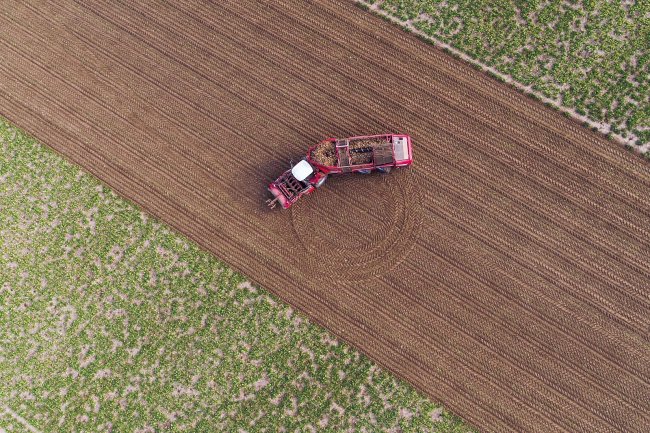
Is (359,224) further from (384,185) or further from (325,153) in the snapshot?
(325,153)

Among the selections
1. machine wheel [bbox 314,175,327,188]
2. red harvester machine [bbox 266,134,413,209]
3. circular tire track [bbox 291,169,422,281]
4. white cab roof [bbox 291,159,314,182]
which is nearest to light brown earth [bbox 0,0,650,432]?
circular tire track [bbox 291,169,422,281]

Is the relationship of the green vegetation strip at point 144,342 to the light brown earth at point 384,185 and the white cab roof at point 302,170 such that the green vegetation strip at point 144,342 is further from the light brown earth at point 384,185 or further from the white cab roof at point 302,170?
the white cab roof at point 302,170

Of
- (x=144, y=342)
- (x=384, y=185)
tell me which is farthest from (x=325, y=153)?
(x=144, y=342)

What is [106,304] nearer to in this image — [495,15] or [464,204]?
[464,204]

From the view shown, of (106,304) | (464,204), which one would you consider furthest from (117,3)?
(464,204)

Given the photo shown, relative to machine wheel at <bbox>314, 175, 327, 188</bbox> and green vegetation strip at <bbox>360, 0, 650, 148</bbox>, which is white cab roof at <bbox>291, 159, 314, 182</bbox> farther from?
green vegetation strip at <bbox>360, 0, 650, 148</bbox>

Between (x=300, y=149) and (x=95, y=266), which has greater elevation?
(x=300, y=149)
